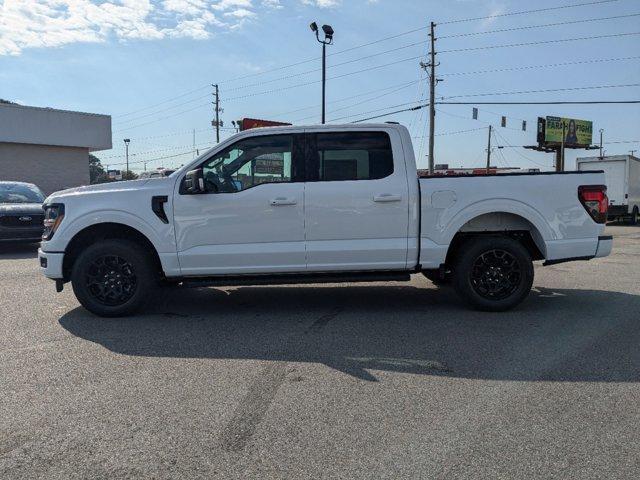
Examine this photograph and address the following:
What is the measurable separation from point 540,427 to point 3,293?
725 centimetres

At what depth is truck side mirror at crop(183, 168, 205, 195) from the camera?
5.93m

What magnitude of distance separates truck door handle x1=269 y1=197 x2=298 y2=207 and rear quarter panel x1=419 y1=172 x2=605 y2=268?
146cm

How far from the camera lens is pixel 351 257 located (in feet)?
20.3

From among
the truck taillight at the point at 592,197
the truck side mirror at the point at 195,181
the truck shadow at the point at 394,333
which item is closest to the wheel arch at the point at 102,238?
Result: the truck shadow at the point at 394,333

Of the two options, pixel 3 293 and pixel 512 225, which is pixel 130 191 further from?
pixel 512 225

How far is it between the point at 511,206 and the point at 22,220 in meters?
10.8

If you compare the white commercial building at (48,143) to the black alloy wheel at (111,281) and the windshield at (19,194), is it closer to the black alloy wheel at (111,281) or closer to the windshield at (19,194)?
the windshield at (19,194)

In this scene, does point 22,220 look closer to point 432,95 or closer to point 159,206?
point 159,206

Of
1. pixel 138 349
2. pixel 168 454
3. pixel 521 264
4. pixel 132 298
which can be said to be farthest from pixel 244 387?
pixel 521 264

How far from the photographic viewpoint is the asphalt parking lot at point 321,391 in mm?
3084

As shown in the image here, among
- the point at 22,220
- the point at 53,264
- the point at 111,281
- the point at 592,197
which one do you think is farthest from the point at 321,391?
the point at 22,220

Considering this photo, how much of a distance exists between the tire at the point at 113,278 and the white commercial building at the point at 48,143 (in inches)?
1138

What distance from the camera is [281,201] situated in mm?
6066

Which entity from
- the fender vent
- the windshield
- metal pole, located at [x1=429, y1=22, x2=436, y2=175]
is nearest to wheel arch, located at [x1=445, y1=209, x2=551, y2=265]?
the fender vent
